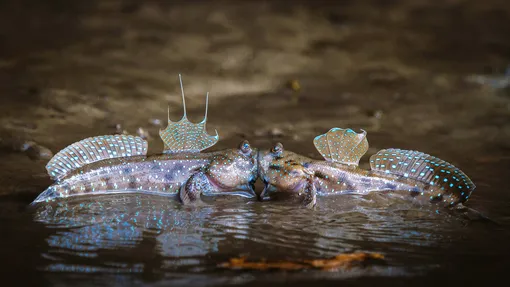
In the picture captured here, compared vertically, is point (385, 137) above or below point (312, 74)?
below

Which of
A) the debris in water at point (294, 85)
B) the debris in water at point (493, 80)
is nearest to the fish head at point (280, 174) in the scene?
the debris in water at point (294, 85)

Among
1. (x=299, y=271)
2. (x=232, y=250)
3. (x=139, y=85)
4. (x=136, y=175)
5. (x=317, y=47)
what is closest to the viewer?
(x=299, y=271)

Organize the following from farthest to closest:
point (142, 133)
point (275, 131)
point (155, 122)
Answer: point (155, 122) → point (275, 131) → point (142, 133)

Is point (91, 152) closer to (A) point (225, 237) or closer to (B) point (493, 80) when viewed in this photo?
(A) point (225, 237)

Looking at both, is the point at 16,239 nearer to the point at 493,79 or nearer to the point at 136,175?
the point at 136,175

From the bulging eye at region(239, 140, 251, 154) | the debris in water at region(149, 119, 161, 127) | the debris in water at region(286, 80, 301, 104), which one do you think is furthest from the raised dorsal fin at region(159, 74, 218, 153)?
the debris in water at region(286, 80, 301, 104)

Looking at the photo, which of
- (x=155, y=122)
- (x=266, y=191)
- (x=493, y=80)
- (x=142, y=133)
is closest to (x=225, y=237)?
(x=266, y=191)

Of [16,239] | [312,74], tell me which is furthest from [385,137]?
[16,239]
